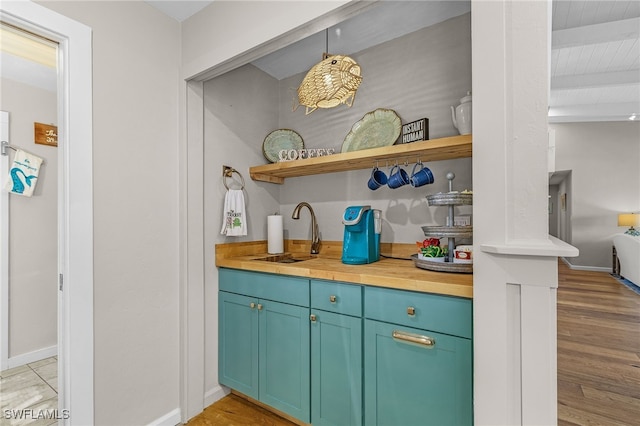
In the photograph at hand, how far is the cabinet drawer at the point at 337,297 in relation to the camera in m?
1.46

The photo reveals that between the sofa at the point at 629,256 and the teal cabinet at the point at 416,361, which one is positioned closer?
the teal cabinet at the point at 416,361

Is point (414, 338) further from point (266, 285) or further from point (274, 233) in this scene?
point (274, 233)

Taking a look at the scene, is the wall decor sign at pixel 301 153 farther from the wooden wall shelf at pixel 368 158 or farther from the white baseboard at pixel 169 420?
the white baseboard at pixel 169 420

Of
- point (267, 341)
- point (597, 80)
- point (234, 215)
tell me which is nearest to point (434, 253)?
point (267, 341)

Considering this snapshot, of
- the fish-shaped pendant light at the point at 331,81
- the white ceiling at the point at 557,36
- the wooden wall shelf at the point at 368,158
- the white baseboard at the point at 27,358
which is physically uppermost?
the white ceiling at the point at 557,36

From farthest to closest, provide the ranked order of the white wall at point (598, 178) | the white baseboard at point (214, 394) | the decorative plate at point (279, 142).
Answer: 1. the white wall at point (598, 178)
2. the decorative plate at point (279, 142)
3. the white baseboard at point (214, 394)

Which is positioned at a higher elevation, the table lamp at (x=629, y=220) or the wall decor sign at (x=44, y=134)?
the wall decor sign at (x=44, y=134)

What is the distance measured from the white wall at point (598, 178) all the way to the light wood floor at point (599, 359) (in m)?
2.87

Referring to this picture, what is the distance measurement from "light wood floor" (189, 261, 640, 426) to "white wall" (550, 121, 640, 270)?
11.1 ft

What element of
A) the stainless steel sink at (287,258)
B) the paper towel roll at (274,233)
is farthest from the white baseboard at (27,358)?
the paper towel roll at (274,233)

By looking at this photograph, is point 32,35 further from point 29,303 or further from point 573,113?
point 573,113

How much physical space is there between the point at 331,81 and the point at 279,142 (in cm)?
97

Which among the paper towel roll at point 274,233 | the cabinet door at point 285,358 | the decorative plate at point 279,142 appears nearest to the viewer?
the cabinet door at point 285,358

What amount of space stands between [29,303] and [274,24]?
1.89 metres
